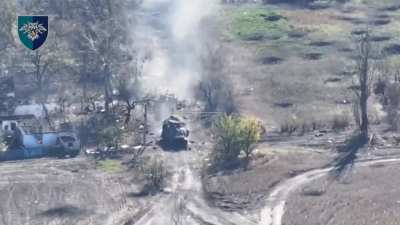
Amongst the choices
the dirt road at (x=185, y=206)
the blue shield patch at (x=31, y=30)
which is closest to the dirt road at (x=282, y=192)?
the dirt road at (x=185, y=206)

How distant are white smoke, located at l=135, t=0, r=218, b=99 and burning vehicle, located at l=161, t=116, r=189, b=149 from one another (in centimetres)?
647

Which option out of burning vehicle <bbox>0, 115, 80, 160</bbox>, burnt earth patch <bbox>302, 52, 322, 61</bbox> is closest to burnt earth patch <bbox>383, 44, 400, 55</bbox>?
burnt earth patch <bbox>302, 52, 322, 61</bbox>

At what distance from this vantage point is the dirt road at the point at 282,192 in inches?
1419

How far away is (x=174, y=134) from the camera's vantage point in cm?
4556

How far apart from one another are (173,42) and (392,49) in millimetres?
13732

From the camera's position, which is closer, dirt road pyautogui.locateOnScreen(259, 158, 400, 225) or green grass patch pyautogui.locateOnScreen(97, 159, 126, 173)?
dirt road pyautogui.locateOnScreen(259, 158, 400, 225)

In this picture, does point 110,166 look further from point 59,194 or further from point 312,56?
point 312,56

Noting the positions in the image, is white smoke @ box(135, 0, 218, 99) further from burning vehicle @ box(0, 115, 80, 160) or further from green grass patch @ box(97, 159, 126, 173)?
green grass patch @ box(97, 159, 126, 173)

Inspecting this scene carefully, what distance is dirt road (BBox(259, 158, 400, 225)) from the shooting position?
3603 cm

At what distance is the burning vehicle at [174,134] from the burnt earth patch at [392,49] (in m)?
17.6

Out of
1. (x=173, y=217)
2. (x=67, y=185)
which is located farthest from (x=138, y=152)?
(x=173, y=217)

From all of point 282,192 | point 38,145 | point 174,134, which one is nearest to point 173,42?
point 174,134

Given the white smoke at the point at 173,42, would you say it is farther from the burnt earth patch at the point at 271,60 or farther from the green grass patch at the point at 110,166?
the green grass patch at the point at 110,166

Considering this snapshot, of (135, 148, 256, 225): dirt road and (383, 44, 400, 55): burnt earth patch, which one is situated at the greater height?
(383, 44, 400, 55): burnt earth patch
